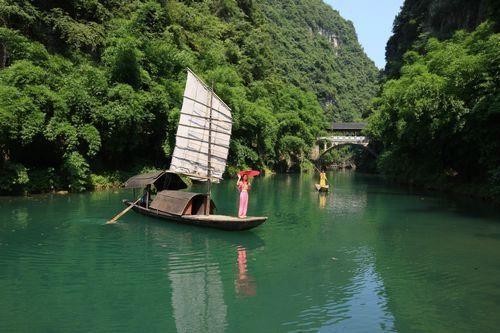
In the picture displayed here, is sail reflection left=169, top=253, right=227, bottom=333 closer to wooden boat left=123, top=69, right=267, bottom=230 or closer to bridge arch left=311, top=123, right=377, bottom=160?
wooden boat left=123, top=69, right=267, bottom=230

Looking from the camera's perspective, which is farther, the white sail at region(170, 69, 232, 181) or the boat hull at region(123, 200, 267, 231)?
the white sail at region(170, 69, 232, 181)

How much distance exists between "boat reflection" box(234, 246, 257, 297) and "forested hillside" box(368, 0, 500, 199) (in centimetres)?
1453

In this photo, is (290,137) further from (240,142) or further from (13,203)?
(13,203)

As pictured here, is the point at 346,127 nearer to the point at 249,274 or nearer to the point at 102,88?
the point at 102,88

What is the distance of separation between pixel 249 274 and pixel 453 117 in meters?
17.4

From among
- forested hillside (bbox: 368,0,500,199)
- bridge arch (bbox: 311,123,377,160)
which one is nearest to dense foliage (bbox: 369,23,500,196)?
forested hillside (bbox: 368,0,500,199)

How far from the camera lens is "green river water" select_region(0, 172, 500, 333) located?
24.4ft

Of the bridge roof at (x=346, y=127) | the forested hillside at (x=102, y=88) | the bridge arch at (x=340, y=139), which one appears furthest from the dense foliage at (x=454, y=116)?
the bridge roof at (x=346, y=127)

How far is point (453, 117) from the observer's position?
23328mm

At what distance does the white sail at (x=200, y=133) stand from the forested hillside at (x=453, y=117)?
11.5m

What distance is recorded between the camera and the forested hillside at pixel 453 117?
71.2 ft

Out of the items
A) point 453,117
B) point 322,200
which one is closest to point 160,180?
point 322,200

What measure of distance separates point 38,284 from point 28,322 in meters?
2.10

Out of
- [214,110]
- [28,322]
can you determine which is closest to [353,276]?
[28,322]
